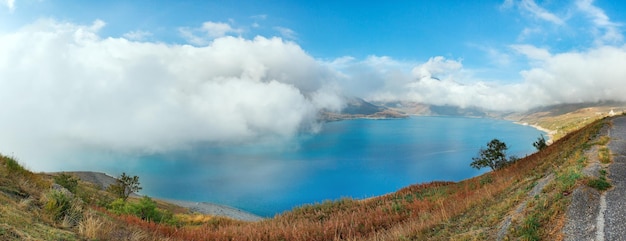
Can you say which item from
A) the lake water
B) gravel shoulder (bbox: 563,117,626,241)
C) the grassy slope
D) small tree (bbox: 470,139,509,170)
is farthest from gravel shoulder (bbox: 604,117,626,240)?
the lake water

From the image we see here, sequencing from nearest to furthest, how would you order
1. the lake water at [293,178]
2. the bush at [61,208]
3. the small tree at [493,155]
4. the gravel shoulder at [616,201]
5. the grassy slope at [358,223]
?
the gravel shoulder at [616,201] → the grassy slope at [358,223] → the bush at [61,208] → the small tree at [493,155] → the lake water at [293,178]

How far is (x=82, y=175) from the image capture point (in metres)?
134

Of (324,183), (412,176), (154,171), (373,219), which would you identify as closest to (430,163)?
(412,176)

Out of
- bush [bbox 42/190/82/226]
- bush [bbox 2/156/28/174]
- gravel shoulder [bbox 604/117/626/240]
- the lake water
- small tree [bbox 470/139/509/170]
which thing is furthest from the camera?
the lake water

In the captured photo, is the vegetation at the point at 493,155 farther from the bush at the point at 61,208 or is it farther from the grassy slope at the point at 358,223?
the bush at the point at 61,208

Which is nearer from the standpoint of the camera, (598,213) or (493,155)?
(598,213)

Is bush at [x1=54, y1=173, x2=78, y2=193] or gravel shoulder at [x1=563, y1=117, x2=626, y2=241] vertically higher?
bush at [x1=54, y1=173, x2=78, y2=193]

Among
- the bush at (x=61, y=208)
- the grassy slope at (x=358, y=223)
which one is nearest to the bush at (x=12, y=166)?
the grassy slope at (x=358, y=223)

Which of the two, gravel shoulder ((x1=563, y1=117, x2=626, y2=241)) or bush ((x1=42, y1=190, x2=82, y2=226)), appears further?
bush ((x1=42, y1=190, x2=82, y2=226))

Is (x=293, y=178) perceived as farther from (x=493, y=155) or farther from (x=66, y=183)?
(x=66, y=183)

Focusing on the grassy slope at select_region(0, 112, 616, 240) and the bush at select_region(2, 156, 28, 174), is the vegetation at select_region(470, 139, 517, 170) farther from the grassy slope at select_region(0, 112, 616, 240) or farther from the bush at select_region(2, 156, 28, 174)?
the bush at select_region(2, 156, 28, 174)

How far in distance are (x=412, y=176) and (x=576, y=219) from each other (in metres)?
145

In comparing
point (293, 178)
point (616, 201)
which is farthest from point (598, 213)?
point (293, 178)

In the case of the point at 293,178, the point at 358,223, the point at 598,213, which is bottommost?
the point at 293,178
